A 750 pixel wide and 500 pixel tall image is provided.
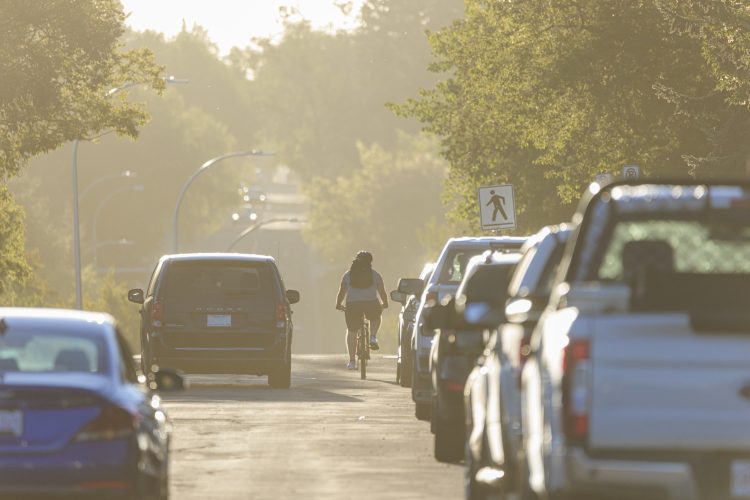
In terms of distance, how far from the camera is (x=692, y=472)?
30.6 feet

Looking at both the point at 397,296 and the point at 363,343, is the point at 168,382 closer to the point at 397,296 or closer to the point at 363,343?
the point at 397,296

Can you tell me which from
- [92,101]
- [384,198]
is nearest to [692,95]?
[92,101]

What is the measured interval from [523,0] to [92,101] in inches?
414

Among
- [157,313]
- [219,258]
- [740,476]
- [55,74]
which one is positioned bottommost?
[157,313]

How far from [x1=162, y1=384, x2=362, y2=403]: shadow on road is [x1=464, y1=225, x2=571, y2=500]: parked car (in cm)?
1200

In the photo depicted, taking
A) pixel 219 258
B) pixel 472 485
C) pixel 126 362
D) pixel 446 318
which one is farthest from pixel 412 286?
pixel 126 362

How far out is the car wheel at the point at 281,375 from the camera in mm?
29484

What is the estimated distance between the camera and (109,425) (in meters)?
12.2

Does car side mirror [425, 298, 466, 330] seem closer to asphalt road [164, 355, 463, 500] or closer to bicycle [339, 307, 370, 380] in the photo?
asphalt road [164, 355, 463, 500]

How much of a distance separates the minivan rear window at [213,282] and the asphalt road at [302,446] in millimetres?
1214

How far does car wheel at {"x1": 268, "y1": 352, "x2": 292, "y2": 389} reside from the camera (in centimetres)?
2948

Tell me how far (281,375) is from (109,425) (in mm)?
17420

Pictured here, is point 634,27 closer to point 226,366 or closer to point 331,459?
Result: point 226,366

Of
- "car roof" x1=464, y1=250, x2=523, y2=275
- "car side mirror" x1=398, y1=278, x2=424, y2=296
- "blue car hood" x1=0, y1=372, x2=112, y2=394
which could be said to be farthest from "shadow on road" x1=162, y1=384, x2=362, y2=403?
"blue car hood" x1=0, y1=372, x2=112, y2=394
